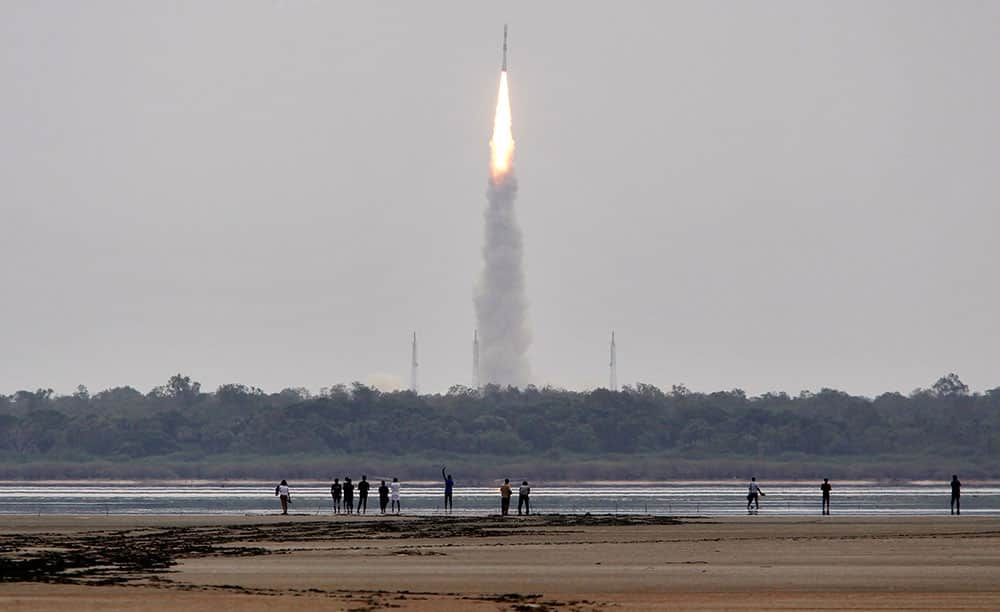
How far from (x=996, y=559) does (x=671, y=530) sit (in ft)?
52.0

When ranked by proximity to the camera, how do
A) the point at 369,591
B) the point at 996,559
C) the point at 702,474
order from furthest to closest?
1. the point at 702,474
2. the point at 996,559
3. the point at 369,591

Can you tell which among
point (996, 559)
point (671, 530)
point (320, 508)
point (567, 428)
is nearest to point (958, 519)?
point (671, 530)

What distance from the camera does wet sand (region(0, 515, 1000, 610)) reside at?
36.4 metres

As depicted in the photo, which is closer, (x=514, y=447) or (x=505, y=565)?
(x=505, y=565)

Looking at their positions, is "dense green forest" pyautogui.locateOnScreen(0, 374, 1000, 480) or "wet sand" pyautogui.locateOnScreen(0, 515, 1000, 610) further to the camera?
"dense green forest" pyautogui.locateOnScreen(0, 374, 1000, 480)

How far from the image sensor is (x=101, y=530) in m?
62.1

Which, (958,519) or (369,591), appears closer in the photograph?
(369,591)

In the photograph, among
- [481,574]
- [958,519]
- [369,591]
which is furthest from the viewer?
[958,519]

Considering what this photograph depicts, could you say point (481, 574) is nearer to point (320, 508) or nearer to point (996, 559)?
point (996, 559)

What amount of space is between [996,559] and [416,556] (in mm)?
12762

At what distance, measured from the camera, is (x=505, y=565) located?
4522 cm

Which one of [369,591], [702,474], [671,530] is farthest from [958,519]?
[702,474]

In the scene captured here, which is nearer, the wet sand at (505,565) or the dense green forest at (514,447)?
the wet sand at (505,565)

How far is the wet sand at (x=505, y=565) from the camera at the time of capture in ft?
120
